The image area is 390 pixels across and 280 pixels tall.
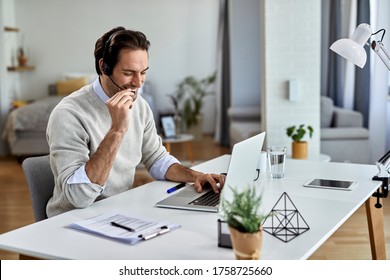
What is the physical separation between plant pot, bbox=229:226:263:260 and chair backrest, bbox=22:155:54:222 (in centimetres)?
106

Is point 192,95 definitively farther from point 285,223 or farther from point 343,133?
point 285,223

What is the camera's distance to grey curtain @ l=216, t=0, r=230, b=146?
24.4 feet

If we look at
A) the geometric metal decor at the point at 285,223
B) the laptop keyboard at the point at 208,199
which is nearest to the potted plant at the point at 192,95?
the laptop keyboard at the point at 208,199

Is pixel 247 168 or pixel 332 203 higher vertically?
pixel 247 168

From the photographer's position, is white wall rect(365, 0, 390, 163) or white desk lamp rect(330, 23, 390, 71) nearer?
white desk lamp rect(330, 23, 390, 71)

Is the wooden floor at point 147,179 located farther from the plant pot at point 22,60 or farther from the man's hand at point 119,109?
the plant pot at point 22,60

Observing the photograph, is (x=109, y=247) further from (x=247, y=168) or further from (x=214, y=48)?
(x=214, y=48)

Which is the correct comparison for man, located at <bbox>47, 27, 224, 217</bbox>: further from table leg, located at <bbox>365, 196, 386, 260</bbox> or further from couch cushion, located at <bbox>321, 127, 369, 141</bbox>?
couch cushion, located at <bbox>321, 127, 369, 141</bbox>

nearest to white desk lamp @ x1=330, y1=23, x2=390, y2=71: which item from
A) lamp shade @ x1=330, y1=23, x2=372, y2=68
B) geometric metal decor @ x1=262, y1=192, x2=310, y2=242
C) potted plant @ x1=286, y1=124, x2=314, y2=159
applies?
lamp shade @ x1=330, y1=23, x2=372, y2=68

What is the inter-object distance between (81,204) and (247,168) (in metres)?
0.55

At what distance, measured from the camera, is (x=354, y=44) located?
2025mm

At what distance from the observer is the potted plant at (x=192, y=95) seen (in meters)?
7.84

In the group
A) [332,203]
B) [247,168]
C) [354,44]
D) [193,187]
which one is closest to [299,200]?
[332,203]

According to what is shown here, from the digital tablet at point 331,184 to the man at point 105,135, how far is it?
337 mm
